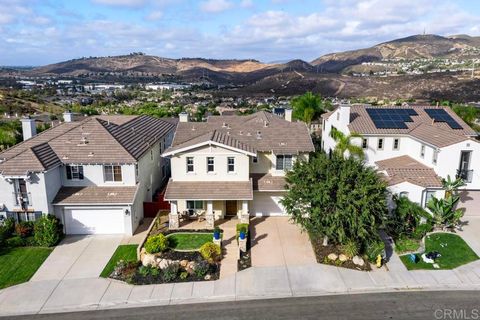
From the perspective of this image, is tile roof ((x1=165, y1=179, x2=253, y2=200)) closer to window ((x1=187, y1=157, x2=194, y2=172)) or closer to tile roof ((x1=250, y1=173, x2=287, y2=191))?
tile roof ((x1=250, y1=173, x2=287, y2=191))

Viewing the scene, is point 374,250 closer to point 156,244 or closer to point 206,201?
point 206,201

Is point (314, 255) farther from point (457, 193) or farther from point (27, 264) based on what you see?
point (27, 264)

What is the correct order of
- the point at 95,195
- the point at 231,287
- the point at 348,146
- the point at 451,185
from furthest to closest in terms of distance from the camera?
the point at 348,146
the point at 451,185
the point at 95,195
the point at 231,287

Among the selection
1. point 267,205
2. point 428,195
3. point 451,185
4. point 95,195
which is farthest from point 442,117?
point 95,195

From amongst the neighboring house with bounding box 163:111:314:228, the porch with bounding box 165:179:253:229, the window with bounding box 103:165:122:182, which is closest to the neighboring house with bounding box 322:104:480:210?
the neighboring house with bounding box 163:111:314:228

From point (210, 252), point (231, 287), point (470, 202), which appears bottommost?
point (231, 287)

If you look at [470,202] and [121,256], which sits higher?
[470,202]
